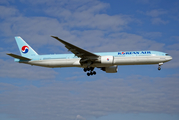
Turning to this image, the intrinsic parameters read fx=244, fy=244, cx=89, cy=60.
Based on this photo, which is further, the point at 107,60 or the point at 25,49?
the point at 25,49

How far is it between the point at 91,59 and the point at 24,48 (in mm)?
13746

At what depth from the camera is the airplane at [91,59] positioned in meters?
37.2

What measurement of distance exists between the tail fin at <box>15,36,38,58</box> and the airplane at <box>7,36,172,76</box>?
0.88 ft

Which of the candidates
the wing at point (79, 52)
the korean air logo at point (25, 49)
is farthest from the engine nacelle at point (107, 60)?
the korean air logo at point (25, 49)

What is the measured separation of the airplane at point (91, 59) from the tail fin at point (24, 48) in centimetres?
27

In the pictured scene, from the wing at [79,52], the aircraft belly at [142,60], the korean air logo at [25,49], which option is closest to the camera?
the wing at [79,52]

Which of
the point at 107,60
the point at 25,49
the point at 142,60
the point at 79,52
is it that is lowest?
the point at 107,60

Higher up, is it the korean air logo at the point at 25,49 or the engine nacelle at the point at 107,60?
the korean air logo at the point at 25,49

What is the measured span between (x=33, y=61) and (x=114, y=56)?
46.0 ft

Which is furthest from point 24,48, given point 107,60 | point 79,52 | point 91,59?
point 107,60

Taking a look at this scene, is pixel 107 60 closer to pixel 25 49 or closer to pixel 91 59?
pixel 91 59

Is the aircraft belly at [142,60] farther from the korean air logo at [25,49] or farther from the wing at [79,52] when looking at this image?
the korean air logo at [25,49]

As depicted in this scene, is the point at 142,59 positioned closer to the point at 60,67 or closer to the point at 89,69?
the point at 89,69

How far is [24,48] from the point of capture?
44.6 metres
